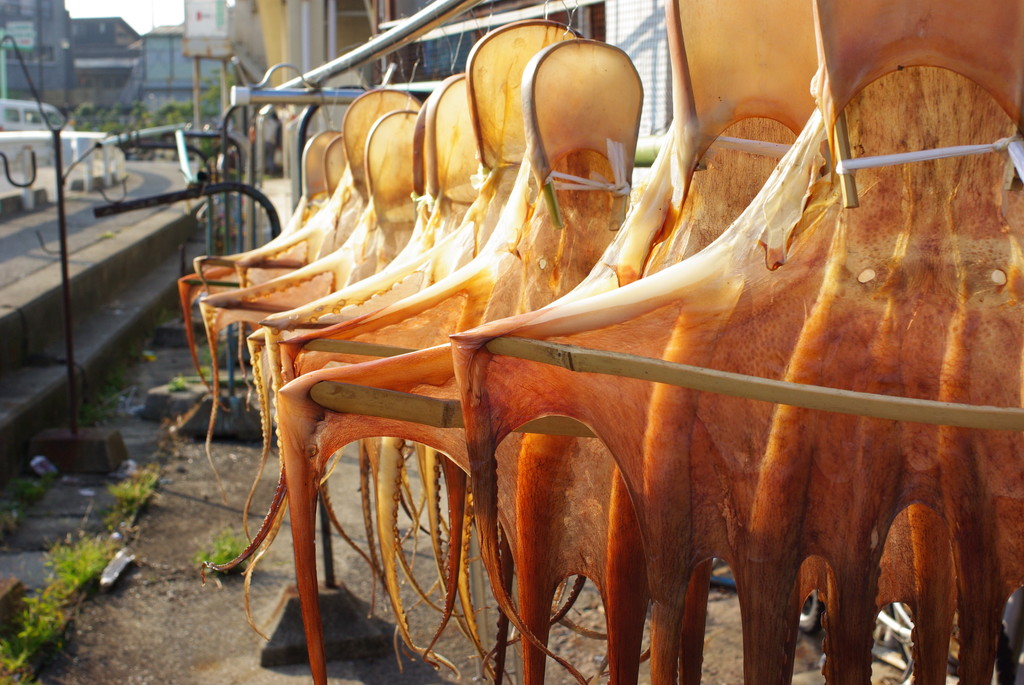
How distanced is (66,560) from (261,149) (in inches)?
131

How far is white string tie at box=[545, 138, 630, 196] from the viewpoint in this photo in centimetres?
159

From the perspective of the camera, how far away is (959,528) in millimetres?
1104

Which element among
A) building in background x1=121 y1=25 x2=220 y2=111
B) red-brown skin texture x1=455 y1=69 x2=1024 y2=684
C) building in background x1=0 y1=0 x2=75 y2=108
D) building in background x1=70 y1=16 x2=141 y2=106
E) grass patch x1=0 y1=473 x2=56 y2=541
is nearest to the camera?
red-brown skin texture x1=455 y1=69 x2=1024 y2=684

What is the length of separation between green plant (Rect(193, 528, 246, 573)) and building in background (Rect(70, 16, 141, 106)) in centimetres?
3722

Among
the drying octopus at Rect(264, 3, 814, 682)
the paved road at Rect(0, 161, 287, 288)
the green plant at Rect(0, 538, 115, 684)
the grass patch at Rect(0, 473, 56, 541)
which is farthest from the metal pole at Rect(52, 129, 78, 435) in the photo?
the drying octopus at Rect(264, 3, 814, 682)

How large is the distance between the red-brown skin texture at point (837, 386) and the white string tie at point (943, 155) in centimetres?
2

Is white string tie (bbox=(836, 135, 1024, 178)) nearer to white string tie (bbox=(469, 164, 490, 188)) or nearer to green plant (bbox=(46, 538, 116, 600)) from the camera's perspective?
white string tie (bbox=(469, 164, 490, 188))

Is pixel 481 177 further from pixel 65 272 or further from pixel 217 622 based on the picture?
pixel 65 272

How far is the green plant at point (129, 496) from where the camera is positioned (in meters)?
5.32

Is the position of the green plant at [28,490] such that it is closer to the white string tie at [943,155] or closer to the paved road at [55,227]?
the paved road at [55,227]

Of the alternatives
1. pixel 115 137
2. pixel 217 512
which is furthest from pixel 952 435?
pixel 115 137

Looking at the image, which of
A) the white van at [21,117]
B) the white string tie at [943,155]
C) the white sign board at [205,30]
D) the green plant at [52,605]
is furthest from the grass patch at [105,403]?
the white van at [21,117]

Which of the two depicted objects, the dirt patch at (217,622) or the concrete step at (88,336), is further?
the concrete step at (88,336)

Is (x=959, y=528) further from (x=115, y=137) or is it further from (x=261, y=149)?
(x=115, y=137)
